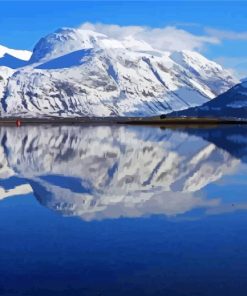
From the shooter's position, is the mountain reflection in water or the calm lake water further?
the mountain reflection in water

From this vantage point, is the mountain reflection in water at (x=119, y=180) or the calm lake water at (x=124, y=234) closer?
the calm lake water at (x=124, y=234)

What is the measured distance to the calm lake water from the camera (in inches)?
645

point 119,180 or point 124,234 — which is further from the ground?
point 119,180

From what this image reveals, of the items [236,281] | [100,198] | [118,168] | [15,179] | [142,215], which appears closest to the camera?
[236,281]

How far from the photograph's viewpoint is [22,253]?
1980 centimetres

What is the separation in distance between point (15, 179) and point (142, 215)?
20.1m

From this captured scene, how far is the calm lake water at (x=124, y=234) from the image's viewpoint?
1638cm

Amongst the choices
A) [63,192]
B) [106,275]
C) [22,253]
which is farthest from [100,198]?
[106,275]

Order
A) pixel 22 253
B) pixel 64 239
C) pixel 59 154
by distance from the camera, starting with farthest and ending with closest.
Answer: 1. pixel 59 154
2. pixel 64 239
3. pixel 22 253

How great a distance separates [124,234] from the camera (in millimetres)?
22984

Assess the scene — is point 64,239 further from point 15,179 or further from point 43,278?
point 15,179

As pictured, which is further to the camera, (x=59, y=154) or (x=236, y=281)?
(x=59, y=154)

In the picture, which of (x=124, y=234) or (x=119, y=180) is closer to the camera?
(x=124, y=234)

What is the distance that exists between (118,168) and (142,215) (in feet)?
82.8
